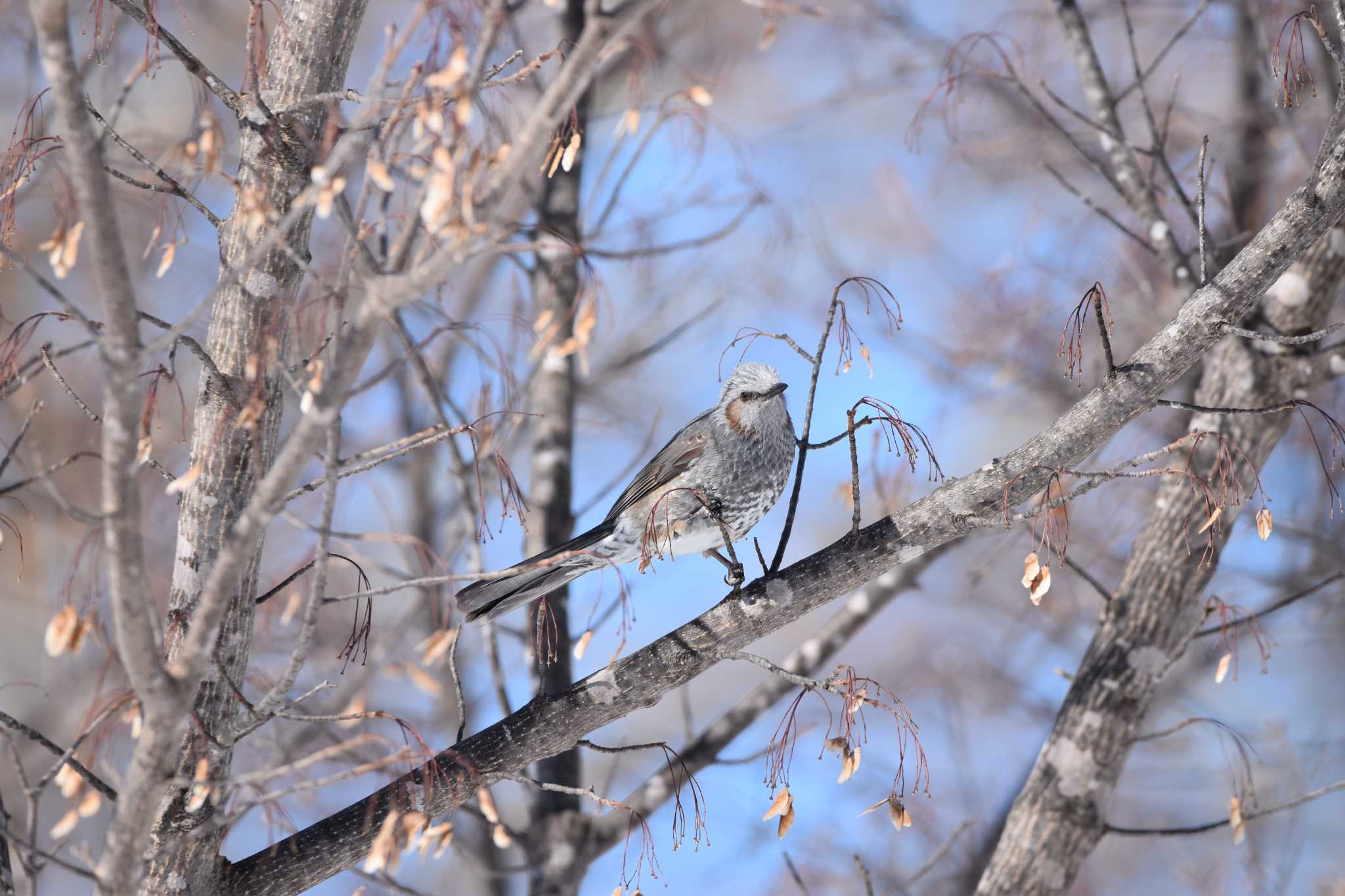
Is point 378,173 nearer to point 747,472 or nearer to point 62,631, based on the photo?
point 62,631

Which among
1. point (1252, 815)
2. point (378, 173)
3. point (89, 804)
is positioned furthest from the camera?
point (1252, 815)

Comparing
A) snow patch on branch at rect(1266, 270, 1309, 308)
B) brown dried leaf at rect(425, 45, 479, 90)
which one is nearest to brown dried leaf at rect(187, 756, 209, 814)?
brown dried leaf at rect(425, 45, 479, 90)

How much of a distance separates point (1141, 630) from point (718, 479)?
5.69ft

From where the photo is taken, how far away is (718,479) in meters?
3.74

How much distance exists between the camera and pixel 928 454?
2633 mm

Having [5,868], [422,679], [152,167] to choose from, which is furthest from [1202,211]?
[5,868]

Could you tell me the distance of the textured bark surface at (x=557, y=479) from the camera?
427cm

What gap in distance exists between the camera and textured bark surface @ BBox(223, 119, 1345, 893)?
8.29 feet

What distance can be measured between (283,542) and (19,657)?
6.58 ft

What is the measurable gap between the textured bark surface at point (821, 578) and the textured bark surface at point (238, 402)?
0.30 metres

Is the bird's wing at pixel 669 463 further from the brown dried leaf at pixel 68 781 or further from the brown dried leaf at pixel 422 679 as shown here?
the brown dried leaf at pixel 68 781

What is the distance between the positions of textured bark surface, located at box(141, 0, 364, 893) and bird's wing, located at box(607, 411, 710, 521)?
163 cm

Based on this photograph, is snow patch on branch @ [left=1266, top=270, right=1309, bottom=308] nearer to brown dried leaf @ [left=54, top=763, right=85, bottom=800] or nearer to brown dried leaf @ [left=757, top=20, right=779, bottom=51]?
brown dried leaf @ [left=757, top=20, right=779, bottom=51]

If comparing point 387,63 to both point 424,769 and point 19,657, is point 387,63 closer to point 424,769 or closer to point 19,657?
point 424,769
